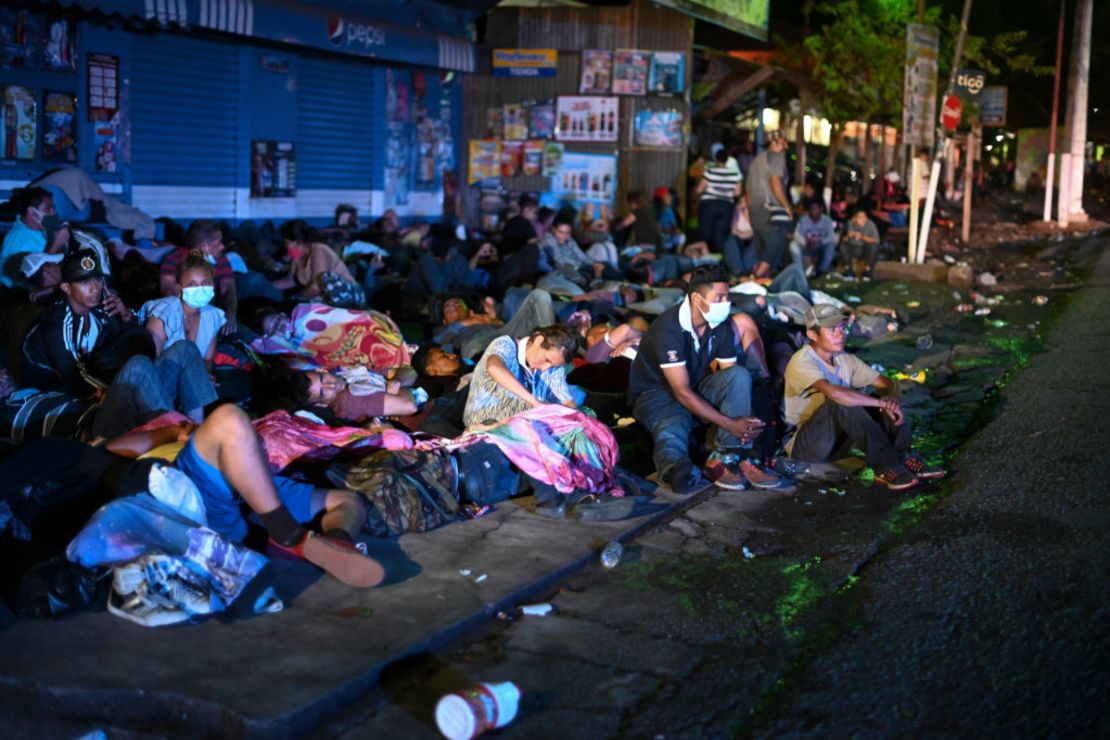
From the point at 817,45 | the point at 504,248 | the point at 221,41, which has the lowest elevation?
the point at 504,248

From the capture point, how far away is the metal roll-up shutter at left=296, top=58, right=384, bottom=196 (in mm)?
14539

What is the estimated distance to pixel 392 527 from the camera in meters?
5.87

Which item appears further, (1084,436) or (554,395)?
(1084,436)

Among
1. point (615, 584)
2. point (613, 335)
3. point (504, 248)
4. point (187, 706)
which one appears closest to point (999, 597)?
point (615, 584)

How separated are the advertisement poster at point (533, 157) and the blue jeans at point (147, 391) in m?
11.4

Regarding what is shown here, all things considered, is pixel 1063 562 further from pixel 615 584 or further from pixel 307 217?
pixel 307 217

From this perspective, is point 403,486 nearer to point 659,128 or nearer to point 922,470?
point 922,470

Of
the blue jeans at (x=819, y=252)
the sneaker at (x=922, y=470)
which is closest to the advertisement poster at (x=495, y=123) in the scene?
the blue jeans at (x=819, y=252)

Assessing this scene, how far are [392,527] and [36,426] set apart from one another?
2226mm

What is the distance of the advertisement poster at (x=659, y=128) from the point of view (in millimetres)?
17719

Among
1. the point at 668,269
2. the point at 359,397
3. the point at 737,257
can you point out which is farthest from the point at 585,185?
the point at 359,397

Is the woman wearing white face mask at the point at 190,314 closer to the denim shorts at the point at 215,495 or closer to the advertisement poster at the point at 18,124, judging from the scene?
the denim shorts at the point at 215,495

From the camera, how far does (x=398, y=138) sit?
1623 cm

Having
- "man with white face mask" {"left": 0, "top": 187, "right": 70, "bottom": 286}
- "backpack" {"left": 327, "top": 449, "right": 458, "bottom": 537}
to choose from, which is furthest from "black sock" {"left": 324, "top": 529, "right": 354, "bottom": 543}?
"man with white face mask" {"left": 0, "top": 187, "right": 70, "bottom": 286}
